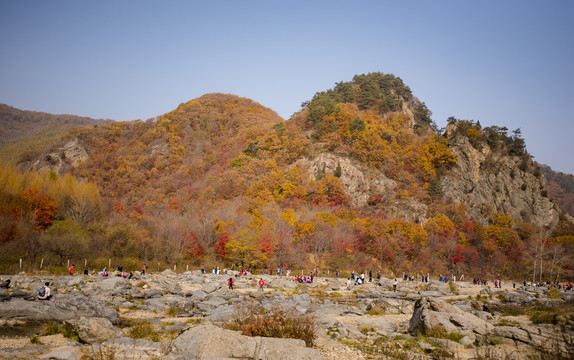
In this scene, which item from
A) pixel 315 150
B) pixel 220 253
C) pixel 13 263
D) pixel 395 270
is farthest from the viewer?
pixel 315 150

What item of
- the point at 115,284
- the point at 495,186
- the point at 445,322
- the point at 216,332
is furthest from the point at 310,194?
the point at 216,332

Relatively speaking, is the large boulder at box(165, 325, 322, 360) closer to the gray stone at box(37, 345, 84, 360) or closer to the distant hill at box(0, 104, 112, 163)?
the gray stone at box(37, 345, 84, 360)

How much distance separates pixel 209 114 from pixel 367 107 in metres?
59.3

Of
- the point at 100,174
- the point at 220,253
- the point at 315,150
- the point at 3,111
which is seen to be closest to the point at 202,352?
the point at 220,253

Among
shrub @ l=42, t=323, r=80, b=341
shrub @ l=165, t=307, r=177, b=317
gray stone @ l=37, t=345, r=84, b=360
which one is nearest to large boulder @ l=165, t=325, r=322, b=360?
gray stone @ l=37, t=345, r=84, b=360

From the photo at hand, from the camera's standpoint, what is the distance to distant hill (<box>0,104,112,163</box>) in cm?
11694

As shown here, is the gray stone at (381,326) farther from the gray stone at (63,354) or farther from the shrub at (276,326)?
the gray stone at (63,354)

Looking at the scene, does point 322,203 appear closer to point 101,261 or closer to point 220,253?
point 220,253

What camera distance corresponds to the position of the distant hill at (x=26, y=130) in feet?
384

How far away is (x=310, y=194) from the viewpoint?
74688mm

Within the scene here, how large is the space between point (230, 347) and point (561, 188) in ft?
632

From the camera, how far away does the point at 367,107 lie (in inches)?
4373

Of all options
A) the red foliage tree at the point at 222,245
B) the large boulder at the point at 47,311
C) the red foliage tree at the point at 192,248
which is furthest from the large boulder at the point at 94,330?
the red foliage tree at the point at 222,245

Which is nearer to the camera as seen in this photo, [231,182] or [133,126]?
[231,182]
